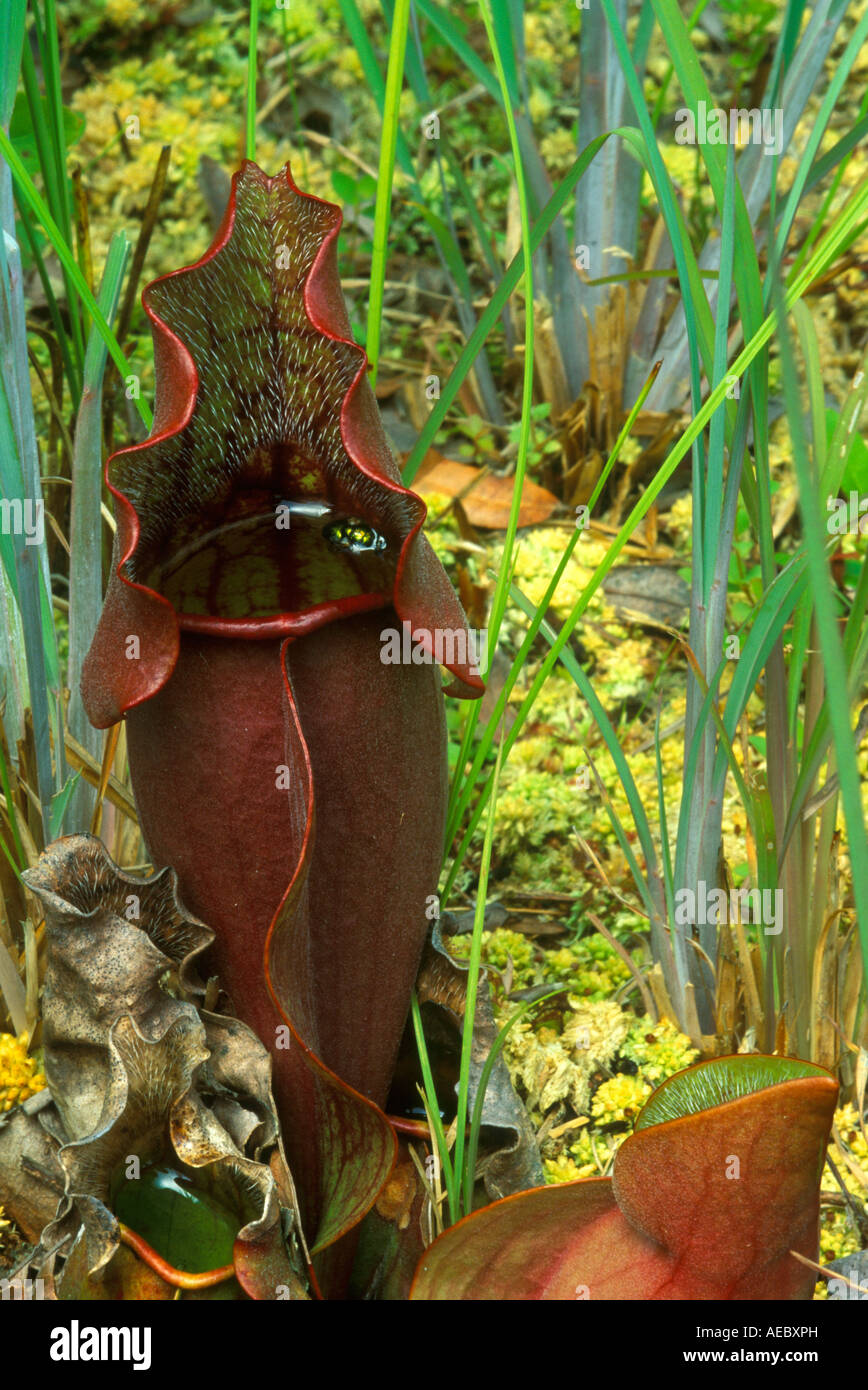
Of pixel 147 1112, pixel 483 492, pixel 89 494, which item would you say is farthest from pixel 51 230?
pixel 483 492

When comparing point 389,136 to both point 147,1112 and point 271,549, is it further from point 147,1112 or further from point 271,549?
point 147,1112

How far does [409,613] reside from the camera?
2.92 ft

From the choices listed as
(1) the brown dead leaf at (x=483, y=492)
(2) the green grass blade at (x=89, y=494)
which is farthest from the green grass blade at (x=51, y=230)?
(1) the brown dead leaf at (x=483, y=492)
